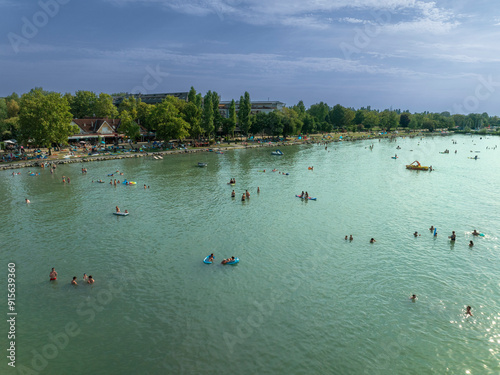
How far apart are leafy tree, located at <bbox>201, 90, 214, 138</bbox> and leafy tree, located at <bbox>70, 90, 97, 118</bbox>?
150 ft

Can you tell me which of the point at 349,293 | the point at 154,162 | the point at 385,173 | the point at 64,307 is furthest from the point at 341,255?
the point at 154,162

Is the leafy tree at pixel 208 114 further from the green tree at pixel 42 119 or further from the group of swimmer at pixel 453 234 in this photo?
the group of swimmer at pixel 453 234

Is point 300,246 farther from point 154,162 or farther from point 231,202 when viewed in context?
point 154,162

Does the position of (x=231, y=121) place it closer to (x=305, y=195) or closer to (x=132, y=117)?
(x=132, y=117)

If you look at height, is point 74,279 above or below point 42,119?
below

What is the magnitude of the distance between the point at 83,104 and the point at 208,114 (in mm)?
52273

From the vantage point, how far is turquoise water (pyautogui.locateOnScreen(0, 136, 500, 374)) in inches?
744

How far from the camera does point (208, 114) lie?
114 metres

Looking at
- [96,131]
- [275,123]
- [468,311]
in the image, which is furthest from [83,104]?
[468,311]

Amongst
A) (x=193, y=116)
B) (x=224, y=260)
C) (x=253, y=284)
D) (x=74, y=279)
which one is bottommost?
(x=253, y=284)

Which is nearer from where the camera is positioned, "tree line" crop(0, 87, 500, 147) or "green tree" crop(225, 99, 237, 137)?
"tree line" crop(0, 87, 500, 147)

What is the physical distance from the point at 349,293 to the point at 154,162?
72.2m

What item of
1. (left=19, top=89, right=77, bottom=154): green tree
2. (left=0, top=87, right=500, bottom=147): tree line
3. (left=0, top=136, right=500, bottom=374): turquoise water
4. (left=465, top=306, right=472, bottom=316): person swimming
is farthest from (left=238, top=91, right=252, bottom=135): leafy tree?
(left=465, top=306, right=472, bottom=316): person swimming

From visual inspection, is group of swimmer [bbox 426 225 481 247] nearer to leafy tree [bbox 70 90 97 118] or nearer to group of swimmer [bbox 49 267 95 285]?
group of swimmer [bbox 49 267 95 285]
